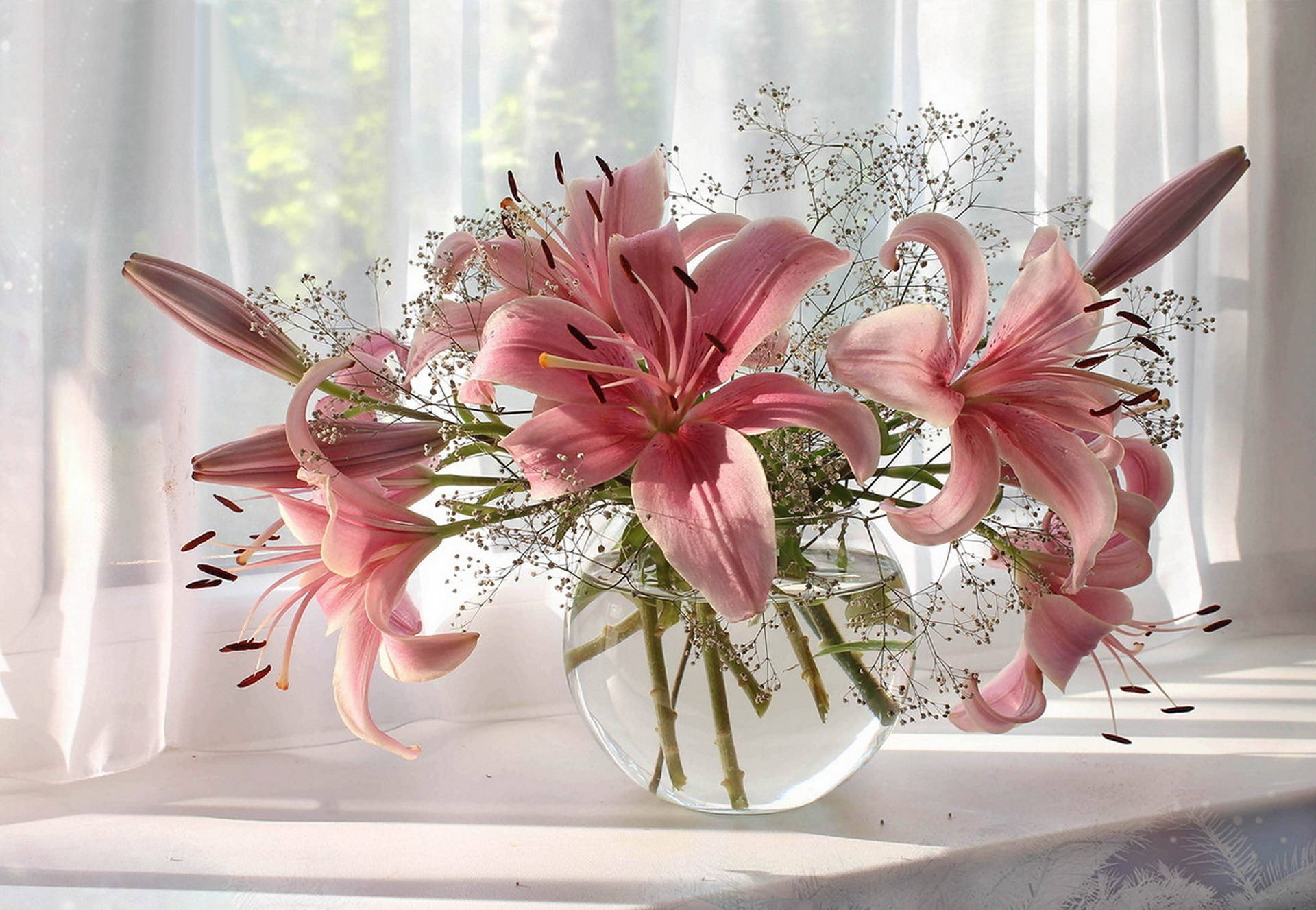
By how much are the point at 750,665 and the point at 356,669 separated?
0.27 meters

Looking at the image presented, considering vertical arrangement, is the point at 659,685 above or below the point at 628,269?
below

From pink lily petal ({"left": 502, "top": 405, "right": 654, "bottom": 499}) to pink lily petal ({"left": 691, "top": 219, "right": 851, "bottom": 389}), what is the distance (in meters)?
0.05

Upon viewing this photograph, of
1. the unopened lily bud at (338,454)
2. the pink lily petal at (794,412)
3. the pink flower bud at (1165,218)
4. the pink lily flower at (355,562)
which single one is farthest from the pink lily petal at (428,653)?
the pink flower bud at (1165,218)

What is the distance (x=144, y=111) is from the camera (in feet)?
3.25

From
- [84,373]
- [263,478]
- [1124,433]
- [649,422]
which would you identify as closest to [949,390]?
[649,422]

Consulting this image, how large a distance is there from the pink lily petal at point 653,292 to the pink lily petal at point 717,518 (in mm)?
59

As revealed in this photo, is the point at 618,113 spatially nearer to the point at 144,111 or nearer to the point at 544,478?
the point at 144,111

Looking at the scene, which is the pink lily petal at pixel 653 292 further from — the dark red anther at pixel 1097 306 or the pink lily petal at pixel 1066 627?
the pink lily petal at pixel 1066 627

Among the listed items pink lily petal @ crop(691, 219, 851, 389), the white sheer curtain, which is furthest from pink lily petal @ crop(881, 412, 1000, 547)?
the white sheer curtain

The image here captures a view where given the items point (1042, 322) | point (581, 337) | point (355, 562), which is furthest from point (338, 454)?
point (1042, 322)

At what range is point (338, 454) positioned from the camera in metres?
0.66

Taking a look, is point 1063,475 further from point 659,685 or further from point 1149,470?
point 659,685

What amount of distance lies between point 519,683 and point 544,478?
27.2 inches

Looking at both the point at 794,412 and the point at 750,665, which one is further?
the point at 750,665
